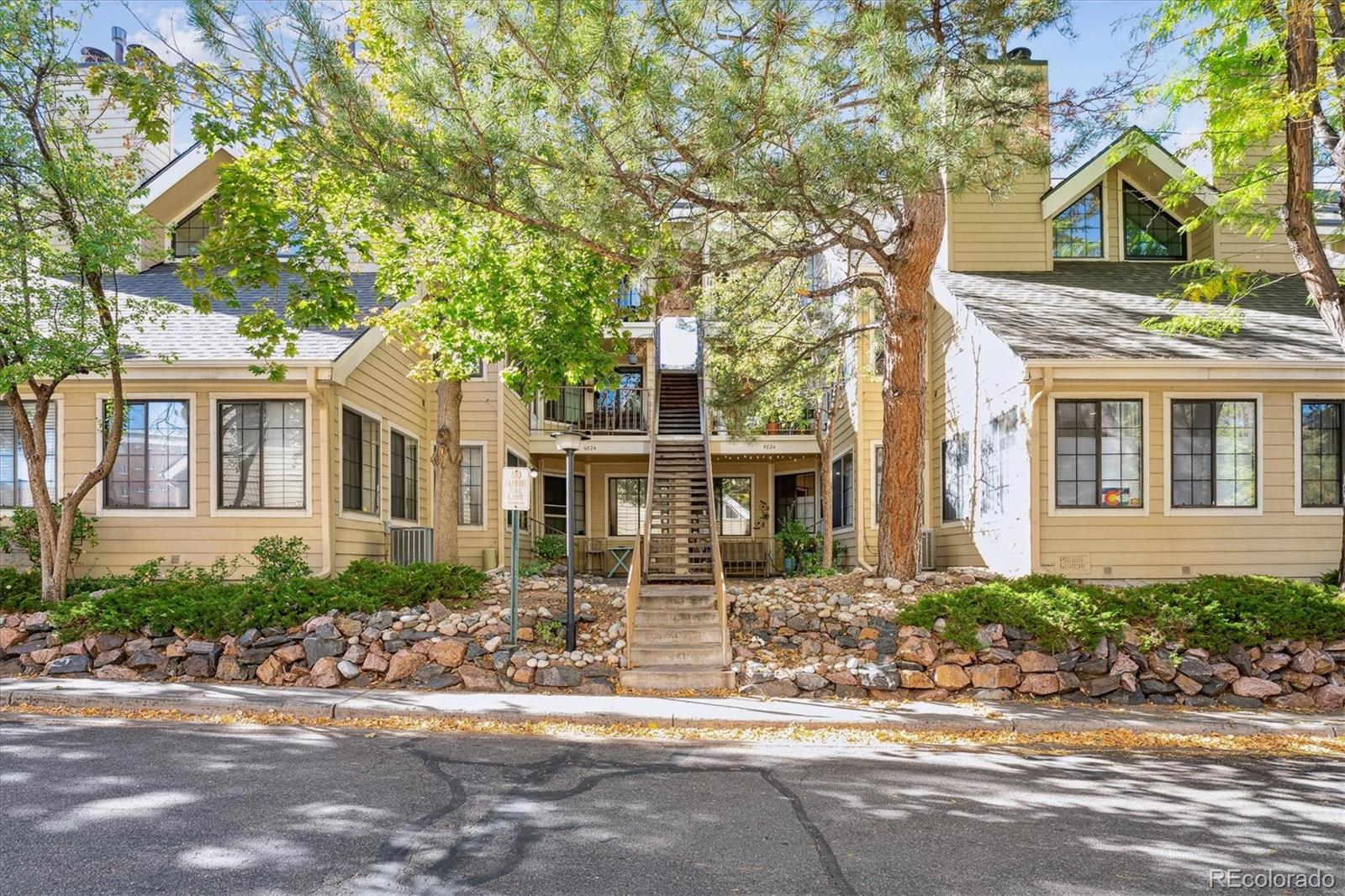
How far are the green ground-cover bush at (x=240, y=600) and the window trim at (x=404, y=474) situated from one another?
3393 millimetres

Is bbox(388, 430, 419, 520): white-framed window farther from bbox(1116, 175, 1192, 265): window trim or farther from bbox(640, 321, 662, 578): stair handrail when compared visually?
bbox(1116, 175, 1192, 265): window trim

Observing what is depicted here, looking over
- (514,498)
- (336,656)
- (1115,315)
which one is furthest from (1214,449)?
(336,656)

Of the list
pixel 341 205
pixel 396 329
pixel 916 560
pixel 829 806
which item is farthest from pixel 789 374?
pixel 829 806

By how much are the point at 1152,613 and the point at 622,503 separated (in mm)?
15169

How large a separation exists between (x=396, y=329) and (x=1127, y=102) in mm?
9155

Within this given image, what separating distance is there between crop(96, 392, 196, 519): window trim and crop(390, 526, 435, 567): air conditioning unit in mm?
3094

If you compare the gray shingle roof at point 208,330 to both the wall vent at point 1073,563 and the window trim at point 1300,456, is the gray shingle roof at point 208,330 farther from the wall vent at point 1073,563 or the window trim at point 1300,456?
the window trim at point 1300,456

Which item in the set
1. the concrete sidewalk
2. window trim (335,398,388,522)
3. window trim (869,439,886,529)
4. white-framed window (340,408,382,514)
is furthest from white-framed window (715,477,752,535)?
the concrete sidewalk

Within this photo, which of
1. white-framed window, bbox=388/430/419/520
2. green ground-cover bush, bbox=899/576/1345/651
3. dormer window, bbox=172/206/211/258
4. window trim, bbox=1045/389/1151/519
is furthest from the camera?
dormer window, bbox=172/206/211/258

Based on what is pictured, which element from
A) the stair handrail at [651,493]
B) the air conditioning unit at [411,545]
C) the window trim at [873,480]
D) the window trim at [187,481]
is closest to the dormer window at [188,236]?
the window trim at [187,481]

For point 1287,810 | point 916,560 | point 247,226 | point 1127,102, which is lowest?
point 1287,810

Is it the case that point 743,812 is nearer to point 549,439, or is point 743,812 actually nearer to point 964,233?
point 964,233

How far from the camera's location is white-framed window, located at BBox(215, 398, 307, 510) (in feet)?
39.5

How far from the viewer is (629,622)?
10.3 m
